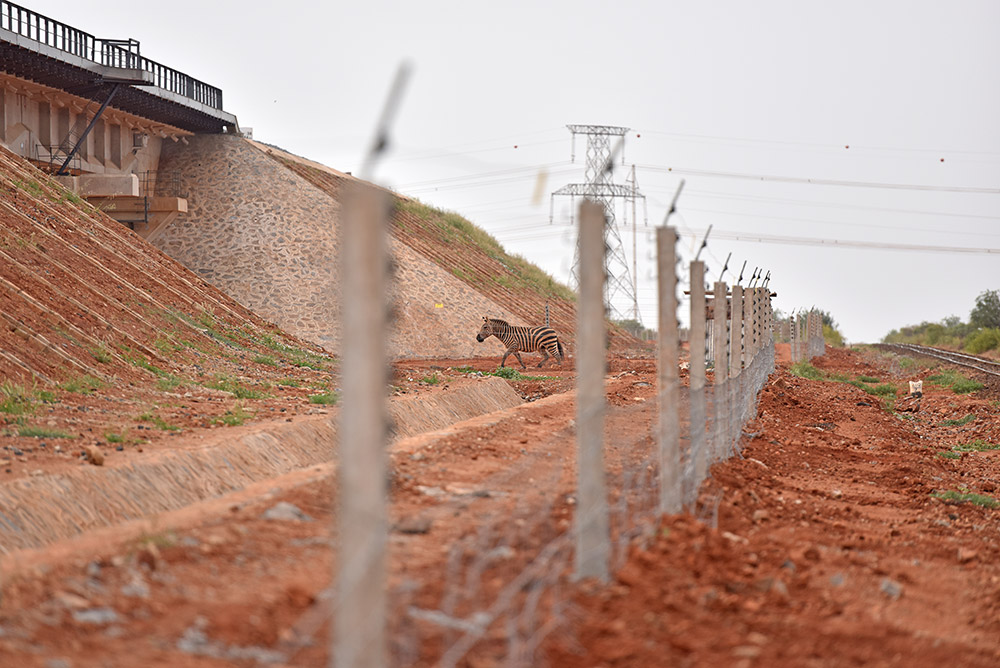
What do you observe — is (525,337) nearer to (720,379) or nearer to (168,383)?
(168,383)

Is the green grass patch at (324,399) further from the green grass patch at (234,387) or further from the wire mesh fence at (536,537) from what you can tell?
the wire mesh fence at (536,537)

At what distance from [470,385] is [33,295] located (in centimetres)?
722

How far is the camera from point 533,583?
217 inches

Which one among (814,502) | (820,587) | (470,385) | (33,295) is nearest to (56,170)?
(33,295)

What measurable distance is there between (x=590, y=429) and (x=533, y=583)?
880 mm

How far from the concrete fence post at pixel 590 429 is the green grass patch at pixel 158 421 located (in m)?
6.80

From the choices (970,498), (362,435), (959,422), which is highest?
(362,435)

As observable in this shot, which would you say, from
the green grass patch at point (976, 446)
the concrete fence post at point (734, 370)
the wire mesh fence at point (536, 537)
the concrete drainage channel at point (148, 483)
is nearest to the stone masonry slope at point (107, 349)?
the concrete drainage channel at point (148, 483)

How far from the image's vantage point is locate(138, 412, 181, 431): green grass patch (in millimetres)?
11190

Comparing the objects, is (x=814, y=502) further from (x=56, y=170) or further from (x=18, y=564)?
(x=56, y=170)

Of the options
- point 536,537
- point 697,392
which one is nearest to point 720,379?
point 697,392

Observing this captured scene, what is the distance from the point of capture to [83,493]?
8281mm

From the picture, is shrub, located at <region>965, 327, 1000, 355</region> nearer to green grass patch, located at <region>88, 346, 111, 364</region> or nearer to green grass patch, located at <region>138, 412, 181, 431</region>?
green grass patch, located at <region>88, 346, 111, 364</region>

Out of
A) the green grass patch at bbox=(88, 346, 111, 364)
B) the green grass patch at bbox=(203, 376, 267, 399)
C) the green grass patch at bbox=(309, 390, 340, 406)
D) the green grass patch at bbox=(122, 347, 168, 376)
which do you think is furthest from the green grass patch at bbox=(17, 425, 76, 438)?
the green grass patch at bbox=(122, 347, 168, 376)
